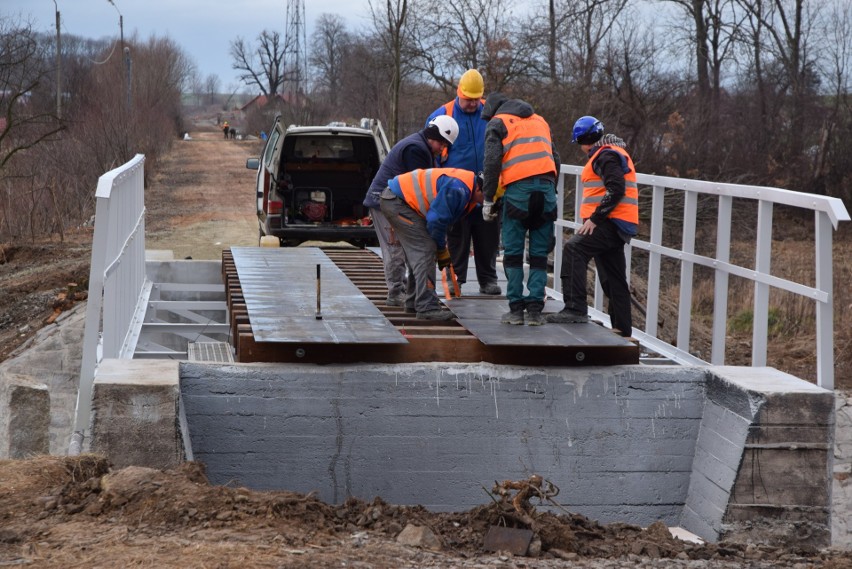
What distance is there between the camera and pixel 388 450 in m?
7.07

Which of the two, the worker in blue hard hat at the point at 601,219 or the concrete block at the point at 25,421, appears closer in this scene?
the worker in blue hard hat at the point at 601,219

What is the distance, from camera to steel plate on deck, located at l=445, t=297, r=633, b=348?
277 inches

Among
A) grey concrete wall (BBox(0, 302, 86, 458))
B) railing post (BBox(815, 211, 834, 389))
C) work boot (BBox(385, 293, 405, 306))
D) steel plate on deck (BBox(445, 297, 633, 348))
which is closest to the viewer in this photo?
railing post (BBox(815, 211, 834, 389))

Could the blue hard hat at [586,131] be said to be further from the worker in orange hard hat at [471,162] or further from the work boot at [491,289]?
the work boot at [491,289]

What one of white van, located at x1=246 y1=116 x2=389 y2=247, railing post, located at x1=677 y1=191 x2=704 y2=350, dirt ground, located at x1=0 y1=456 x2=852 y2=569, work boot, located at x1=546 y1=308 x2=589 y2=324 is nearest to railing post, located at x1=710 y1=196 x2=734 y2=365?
railing post, located at x1=677 y1=191 x2=704 y2=350

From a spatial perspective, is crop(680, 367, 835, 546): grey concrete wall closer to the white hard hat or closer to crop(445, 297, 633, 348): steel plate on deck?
crop(445, 297, 633, 348): steel plate on deck

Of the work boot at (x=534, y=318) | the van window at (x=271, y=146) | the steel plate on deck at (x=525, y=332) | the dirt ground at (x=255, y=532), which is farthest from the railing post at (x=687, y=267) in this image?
the van window at (x=271, y=146)

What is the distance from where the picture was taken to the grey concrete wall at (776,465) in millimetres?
6645

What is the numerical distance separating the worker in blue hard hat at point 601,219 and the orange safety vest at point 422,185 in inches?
36.1

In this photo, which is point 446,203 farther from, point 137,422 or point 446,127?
point 137,422

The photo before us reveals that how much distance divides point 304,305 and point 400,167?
1249mm

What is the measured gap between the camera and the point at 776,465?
6.68 metres

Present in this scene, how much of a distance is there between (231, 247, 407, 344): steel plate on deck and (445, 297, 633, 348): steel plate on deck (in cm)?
61

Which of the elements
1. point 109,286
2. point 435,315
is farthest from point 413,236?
point 109,286
